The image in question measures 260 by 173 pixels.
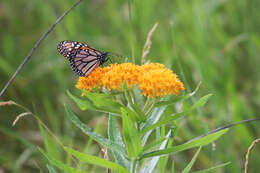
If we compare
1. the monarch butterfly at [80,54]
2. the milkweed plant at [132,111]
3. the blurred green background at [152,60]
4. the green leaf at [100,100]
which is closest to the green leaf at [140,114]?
the milkweed plant at [132,111]

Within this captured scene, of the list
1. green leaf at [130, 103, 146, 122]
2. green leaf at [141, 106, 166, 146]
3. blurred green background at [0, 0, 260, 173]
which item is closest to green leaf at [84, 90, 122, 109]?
green leaf at [130, 103, 146, 122]

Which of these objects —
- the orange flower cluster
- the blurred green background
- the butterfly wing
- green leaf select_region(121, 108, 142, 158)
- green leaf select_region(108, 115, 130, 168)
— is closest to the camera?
green leaf select_region(121, 108, 142, 158)

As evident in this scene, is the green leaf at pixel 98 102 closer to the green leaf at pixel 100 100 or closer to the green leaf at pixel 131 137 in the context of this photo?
the green leaf at pixel 100 100

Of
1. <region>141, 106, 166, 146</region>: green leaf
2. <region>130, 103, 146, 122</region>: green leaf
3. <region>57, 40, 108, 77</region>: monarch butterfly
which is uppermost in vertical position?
<region>57, 40, 108, 77</region>: monarch butterfly

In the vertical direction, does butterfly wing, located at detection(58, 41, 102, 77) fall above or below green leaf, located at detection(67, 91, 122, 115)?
above

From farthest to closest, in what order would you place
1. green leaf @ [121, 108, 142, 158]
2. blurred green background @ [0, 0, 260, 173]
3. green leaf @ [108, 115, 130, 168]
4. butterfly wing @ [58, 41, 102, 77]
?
blurred green background @ [0, 0, 260, 173] < butterfly wing @ [58, 41, 102, 77] < green leaf @ [108, 115, 130, 168] < green leaf @ [121, 108, 142, 158]

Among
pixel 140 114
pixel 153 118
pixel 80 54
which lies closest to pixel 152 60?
pixel 80 54

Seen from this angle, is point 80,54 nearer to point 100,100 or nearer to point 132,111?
point 100,100

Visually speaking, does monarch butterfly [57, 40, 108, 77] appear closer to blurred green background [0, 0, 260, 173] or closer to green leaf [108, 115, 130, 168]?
green leaf [108, 115, 130, 168]
